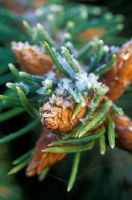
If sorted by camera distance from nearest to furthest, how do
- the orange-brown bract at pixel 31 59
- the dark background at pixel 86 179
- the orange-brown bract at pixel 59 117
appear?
the orange-brown bract at pixel 59 117 → the orange-brown bract at pixel 31 59 → the dark background at pixel 86 179

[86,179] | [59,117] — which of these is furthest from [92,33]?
[59,117]

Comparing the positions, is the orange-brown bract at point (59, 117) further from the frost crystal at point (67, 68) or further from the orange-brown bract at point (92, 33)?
the orange-brown bract at point (92, 33)

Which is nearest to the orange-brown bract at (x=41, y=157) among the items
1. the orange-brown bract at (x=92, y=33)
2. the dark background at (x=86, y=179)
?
the dark background at (x=86, y=179)

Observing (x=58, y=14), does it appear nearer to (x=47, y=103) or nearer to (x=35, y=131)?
(x=35, y=131)

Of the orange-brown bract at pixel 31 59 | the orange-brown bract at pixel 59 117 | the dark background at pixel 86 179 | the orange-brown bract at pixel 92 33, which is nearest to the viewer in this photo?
the orange-brown bract at pixel 59 117

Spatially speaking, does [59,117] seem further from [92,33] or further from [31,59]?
[92,33]

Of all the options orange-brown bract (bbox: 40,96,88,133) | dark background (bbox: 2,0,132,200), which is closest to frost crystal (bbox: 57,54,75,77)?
orange-brown bract (bbox: 40,96,88,133)
